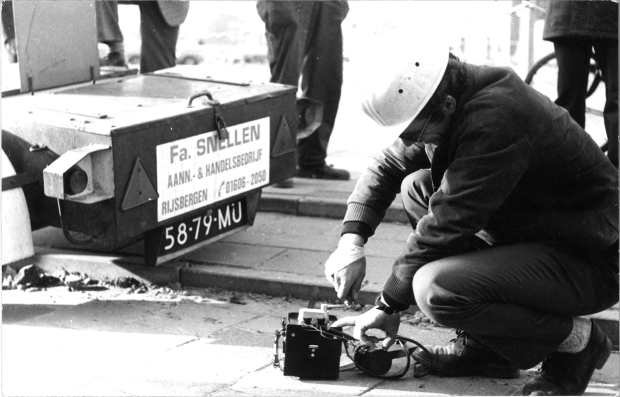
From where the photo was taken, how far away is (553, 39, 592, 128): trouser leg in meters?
5.03

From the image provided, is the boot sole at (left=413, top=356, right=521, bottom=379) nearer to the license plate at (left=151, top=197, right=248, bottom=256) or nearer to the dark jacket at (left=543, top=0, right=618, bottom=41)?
the license plate at (left=151, top=197, right=248, bottom=256)

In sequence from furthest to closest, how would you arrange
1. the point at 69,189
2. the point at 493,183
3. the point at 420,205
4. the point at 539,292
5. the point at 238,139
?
1. the point at 238,139
2. the point at 69,189
3. the point at 420,205
4. the point at 539,292
5. the point at 493,183

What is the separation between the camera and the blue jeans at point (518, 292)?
2.98m

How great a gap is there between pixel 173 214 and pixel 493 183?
1.75 metres

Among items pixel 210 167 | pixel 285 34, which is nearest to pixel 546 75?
pixel 285 34

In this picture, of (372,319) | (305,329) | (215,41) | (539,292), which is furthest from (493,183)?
(215,41)

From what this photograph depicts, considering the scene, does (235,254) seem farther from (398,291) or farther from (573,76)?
(573,76)

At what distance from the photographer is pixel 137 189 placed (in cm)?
381

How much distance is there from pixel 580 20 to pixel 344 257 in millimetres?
2501

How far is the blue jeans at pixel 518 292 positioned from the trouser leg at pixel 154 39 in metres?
3.65

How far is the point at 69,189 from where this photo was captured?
370 centimetres

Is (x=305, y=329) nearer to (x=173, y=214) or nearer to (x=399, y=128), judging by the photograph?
(x=399, y=128)

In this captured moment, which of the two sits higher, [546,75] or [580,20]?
[580,20]

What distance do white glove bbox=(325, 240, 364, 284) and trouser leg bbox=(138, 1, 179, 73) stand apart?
130 inches
